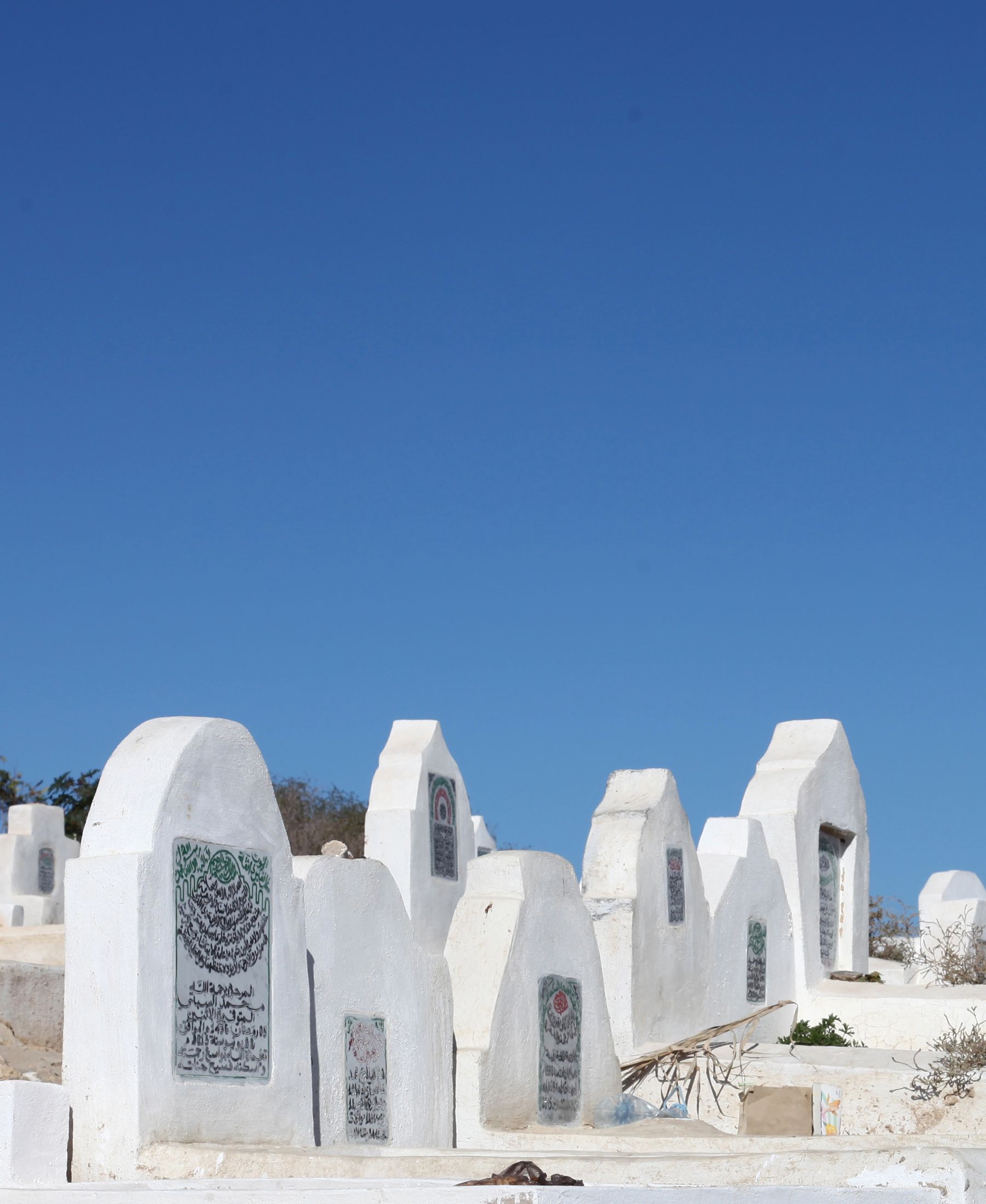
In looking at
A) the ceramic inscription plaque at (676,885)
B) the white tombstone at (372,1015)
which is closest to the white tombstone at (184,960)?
the white tombstone at (372,1015)

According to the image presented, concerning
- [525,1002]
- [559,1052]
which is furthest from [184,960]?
[559,1052]

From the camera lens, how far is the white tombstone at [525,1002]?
8.67 meters

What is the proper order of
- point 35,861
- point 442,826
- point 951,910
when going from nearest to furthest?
point 442,826, point 951,910, point 35,861

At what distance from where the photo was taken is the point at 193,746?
6.81 metres

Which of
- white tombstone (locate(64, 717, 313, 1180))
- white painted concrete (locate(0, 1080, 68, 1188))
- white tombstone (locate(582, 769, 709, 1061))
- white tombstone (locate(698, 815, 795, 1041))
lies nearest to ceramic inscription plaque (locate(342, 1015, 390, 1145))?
white tombstone (locate(64, 717, 313, 1180))

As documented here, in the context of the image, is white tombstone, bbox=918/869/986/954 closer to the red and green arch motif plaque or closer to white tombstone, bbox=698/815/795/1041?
white tombstone, bbox=698/815/795/1041

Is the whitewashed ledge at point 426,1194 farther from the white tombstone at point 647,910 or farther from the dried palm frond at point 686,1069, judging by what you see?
the white tombstone at point 647,910

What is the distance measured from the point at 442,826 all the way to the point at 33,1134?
900 cm

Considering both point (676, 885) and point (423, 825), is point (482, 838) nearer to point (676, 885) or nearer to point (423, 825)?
point (423, 825)

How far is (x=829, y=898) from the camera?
1434 centimetres

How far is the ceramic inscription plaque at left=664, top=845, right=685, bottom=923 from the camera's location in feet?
38.0

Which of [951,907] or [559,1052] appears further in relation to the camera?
[951,907]

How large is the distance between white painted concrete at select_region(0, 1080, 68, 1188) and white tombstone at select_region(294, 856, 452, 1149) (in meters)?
1.52

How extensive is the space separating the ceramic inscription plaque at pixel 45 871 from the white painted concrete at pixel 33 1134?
15969 mm
